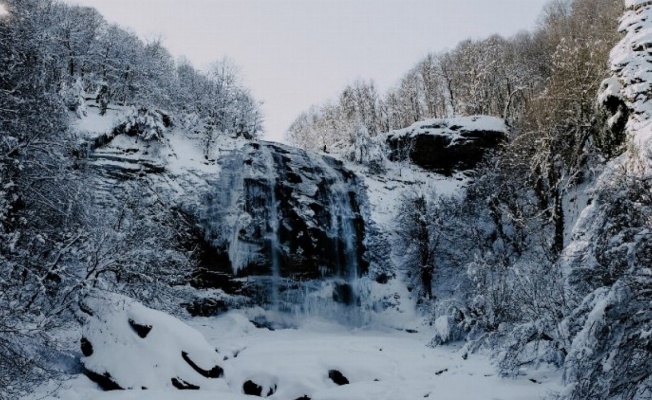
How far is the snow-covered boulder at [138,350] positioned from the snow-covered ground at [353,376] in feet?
1.22

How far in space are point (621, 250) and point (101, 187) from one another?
2018 cm

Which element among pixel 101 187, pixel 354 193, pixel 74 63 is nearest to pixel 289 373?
pixel 101 187

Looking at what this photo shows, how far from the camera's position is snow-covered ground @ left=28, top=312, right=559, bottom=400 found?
9391mm

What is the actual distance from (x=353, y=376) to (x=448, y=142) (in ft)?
83.0

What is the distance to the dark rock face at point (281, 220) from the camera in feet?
73.1

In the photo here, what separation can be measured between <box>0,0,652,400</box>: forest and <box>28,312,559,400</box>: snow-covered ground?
1.96 feet

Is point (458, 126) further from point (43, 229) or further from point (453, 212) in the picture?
point (43, 229)

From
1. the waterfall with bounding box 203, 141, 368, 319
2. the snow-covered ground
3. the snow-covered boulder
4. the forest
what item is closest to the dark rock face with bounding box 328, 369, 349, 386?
the snow-covered ground

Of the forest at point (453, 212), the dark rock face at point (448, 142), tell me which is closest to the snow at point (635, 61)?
the forest at point (453, 212)

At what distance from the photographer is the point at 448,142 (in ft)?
112

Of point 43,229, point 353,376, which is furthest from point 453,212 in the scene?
point 43,229

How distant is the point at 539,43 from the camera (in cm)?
Answer: 3869

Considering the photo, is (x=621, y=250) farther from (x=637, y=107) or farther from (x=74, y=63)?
(x=74, y=63)

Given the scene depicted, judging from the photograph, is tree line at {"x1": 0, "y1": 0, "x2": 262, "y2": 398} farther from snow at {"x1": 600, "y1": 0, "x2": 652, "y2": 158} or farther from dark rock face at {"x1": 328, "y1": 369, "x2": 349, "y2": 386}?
snow at {"x1": 600, "y1": 0, "x2": 652, "y2": 158}
